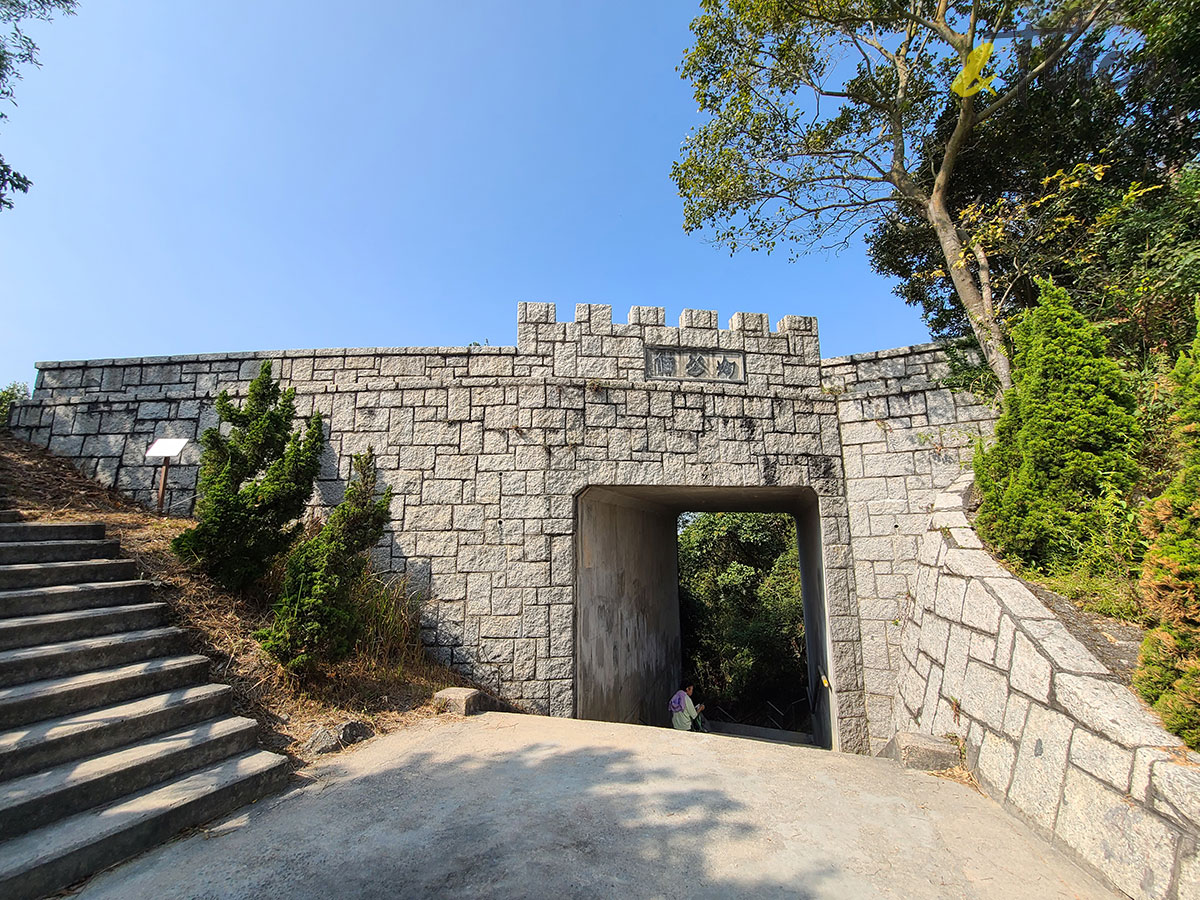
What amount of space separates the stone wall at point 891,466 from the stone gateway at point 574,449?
0.02 m

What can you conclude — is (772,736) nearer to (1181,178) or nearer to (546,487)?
(546,487)

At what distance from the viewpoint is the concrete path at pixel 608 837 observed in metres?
2.22

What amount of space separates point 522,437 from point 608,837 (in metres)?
3.93

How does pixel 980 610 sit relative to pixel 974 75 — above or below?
below

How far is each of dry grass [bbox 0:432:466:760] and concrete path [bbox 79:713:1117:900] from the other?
0.63 metres

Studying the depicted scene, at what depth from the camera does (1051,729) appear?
2729mm

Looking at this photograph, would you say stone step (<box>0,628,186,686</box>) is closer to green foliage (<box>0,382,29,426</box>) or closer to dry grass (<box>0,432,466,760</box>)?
dry grass (<box>0,432,466,760</box>)

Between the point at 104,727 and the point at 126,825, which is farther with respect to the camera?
the point at 104,727

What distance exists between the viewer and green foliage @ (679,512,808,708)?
12961 mm

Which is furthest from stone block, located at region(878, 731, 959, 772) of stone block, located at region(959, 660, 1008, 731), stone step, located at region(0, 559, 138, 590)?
stone step, located at region(0, 559, 138, 590)

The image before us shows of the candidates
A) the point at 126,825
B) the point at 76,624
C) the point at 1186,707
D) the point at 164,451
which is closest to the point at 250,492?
the point at 76,624

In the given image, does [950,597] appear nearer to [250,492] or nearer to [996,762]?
[996,762]

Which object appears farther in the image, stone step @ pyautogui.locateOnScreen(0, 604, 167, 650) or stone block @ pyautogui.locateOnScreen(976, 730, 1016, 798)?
stone step @ pyautogui.locateOnScreen(0, 604, 167, 650)

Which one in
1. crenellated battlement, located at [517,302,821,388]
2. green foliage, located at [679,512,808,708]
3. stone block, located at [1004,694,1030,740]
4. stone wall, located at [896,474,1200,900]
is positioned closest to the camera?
stone wall, located at [896,474,1200,900]
